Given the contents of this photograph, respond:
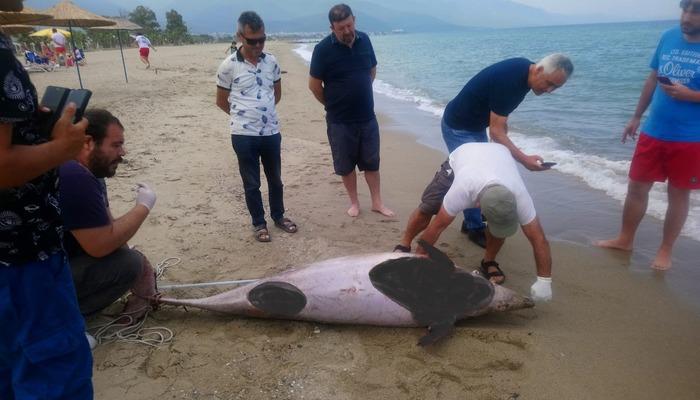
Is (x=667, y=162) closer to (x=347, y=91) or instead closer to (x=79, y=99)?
(x=347, y=91)

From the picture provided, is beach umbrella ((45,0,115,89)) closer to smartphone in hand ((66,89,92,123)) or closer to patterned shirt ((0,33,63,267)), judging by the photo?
smartphone in hand ((66,89,92,123))

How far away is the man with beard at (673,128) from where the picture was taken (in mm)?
3520

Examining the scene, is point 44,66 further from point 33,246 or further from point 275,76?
point 33,246

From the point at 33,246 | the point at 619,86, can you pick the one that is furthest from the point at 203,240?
the point at 619,86

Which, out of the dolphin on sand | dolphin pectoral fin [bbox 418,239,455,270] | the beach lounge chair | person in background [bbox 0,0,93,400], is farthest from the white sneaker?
the beach lounge chair

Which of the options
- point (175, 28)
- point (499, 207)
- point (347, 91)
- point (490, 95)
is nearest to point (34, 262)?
point (499, 207)

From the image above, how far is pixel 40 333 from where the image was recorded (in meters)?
1.66

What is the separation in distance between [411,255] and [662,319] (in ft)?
5.95

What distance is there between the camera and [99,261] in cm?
287

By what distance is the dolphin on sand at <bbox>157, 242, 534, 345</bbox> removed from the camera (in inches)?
125

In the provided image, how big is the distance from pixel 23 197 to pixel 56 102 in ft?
1.20

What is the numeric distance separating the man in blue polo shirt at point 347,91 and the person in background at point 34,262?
319 centimetres

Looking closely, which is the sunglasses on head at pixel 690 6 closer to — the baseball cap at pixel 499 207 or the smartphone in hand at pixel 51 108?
the baseball cap at pixel 499 207

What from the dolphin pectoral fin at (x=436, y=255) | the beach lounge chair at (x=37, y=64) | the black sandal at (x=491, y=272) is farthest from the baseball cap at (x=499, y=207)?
the beach lounge chair at (x=37, y=64)
